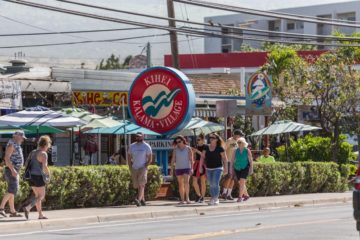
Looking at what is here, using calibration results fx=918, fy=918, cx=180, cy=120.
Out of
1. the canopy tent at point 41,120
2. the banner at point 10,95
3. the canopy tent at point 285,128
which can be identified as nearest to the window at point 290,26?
the canopy tent at point 285,128

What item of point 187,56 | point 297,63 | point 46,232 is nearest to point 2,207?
point 46,232

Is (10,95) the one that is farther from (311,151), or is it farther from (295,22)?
(295,22)

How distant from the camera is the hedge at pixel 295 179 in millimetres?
27297

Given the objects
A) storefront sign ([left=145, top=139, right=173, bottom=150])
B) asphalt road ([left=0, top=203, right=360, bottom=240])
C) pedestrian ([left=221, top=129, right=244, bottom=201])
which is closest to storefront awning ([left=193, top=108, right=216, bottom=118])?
storefront sign ([left=145, top=139, right=173, bottom=150])

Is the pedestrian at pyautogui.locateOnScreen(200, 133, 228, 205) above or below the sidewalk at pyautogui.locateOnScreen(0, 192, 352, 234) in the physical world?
above

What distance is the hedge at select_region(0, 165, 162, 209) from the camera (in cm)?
2111

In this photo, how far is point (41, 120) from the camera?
24.7 m

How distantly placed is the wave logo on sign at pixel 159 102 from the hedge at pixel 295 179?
2.26 m

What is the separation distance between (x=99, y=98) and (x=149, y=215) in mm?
12635

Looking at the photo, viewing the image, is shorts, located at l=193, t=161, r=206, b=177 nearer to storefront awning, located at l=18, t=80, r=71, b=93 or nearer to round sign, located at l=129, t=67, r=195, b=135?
round sign, located at l=129, t=67, r=195, b=135

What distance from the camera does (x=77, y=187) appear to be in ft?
71.3

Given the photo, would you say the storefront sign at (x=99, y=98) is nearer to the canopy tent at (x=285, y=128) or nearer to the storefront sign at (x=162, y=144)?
the storefront sign at (x=162, y=144)

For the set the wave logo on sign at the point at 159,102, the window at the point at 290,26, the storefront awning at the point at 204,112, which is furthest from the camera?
the window at the point at 290,26

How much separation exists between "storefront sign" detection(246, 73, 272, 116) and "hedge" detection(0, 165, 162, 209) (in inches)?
339
